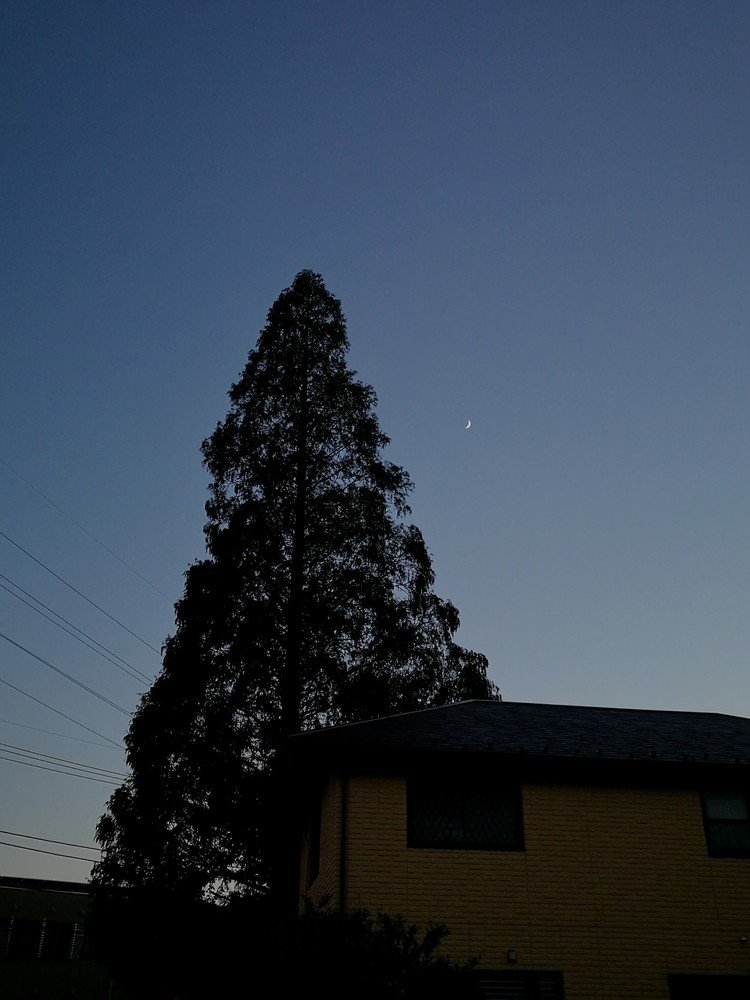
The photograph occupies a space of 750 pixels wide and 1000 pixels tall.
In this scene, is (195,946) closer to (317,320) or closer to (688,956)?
(688,956)

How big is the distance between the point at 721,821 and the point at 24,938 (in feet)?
124

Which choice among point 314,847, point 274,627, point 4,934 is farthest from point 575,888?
point 4,934

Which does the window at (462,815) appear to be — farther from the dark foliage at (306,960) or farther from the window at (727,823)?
the dark foliage at (306,960)

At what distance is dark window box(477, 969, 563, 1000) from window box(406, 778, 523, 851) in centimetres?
187

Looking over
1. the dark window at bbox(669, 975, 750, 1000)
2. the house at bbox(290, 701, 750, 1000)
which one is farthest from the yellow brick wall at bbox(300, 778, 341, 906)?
the dark window at bbox(669, 975, 750, 1000)

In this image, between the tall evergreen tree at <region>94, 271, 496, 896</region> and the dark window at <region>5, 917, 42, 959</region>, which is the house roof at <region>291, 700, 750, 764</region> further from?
the dark window at <region>5, 917, 42, 959</region>

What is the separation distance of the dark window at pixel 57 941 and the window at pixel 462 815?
1402 inches

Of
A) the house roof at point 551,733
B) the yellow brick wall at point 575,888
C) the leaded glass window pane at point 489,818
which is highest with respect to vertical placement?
the house roof at point 551,733

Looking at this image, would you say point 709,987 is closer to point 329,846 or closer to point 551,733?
point 551,733

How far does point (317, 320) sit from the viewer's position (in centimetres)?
3100

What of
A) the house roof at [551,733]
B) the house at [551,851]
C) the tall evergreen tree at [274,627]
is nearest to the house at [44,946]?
the tall evergreen tree at [274,627]

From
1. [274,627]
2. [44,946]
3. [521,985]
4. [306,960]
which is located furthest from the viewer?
[44,946]

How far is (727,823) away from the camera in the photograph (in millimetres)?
16062

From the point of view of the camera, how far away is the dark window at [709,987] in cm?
1457
